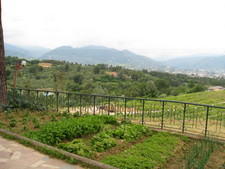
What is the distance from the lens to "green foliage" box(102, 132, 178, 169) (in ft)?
11.1

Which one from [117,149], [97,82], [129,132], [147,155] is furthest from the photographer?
[97,82]

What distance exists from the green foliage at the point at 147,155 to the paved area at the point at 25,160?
763 mm

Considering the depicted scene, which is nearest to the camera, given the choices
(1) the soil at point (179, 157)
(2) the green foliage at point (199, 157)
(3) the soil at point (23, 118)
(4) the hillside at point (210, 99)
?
(2) the green foliage at point (199, 157)

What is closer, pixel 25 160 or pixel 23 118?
pixel 25 160

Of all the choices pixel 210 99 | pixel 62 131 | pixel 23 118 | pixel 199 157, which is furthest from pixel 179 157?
pixel 210 99

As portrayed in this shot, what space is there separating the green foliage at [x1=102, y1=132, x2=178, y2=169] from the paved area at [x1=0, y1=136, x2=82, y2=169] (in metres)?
0.76

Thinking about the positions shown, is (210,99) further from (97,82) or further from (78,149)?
(97,82)

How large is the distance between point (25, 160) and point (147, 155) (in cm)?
231

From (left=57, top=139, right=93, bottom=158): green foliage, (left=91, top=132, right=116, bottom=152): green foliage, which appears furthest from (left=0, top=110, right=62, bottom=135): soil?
(left=91, top=132, right=116, bottom=152): green foliage

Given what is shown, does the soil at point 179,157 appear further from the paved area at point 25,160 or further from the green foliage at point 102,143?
the paved area at point 25,160

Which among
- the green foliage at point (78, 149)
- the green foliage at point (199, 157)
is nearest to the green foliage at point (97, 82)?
the green foliage at point (78, 149)

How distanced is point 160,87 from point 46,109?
5378cm

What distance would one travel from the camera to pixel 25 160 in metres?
3.39

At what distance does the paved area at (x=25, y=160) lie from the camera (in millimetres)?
3176
